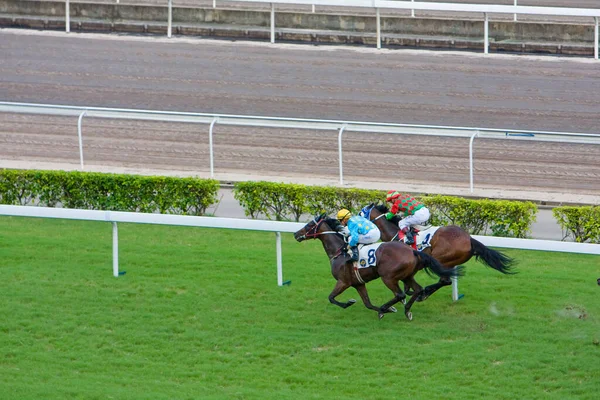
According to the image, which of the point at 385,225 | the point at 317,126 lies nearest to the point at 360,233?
the point at 385,225

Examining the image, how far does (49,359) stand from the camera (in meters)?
7.82

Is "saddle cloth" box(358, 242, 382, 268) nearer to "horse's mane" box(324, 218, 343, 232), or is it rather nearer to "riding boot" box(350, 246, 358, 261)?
"riding boot" box(350, 246, 358, 261)

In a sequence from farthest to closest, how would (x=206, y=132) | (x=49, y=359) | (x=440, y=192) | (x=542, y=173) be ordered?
(x=206, y=132)
(x=542, y=173)
(x=440, y=192)
(x=49, y=359)

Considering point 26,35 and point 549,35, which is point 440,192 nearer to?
point 549,35

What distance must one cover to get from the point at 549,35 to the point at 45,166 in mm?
9076

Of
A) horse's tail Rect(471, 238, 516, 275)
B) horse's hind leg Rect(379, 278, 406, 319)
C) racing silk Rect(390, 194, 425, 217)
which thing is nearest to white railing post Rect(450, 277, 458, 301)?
horse's tail Rect(471, 238, 516, 275)

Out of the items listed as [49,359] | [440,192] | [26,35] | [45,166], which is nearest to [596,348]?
[49,359]

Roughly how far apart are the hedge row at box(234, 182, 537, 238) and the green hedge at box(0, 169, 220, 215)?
0.51 metres

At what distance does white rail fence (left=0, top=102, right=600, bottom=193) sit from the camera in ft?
42.5

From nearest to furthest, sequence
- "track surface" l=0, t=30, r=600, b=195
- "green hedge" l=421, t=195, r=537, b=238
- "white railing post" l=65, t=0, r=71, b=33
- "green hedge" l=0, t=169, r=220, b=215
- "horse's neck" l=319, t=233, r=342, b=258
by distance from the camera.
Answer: "horse's neck" l=319, t=233, r=342, b=258 < "green hedge" l=421, t=195, r=537, b=238 < "green hedge" l=0, t=169, r=220, b=215 < "track surface" l=0, t=30, r=600, b=195 < "white railing post" l=65, t=0, r=71, b=33

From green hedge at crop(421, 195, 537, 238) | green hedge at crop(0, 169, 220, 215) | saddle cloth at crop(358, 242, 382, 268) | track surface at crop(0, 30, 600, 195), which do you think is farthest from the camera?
track surface at crop(0, 30, 600, 195)

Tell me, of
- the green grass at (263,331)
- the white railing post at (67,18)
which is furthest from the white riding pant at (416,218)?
the white railing post at (67,18)

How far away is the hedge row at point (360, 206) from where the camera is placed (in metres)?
11.8

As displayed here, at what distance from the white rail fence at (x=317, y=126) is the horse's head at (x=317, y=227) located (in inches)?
168
